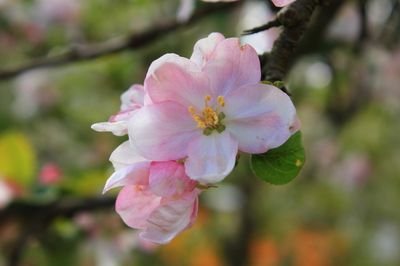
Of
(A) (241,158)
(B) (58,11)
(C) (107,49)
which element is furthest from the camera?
(B) (58,11)

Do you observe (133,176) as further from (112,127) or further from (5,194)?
(5,194)

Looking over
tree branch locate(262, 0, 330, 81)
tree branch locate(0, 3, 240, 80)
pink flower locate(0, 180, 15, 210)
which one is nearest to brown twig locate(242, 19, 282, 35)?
tree branch locate(262, 0, 330, 81)

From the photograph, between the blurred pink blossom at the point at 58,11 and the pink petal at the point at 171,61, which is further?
the blurred pink blossom at the point at 58,11

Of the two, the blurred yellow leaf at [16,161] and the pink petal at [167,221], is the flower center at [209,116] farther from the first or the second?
the blurred yellow leaf at [16,161]

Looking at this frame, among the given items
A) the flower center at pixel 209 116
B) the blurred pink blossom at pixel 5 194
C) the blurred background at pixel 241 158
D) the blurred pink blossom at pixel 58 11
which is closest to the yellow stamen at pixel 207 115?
the flower center at pixel 209 116

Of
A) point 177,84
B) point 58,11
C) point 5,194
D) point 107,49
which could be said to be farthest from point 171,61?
point 58,11

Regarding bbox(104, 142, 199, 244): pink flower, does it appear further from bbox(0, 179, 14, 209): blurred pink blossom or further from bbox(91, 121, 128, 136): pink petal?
bbox(0, 179, 14, 209): blurred pink blossom

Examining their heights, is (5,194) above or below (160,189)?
below
